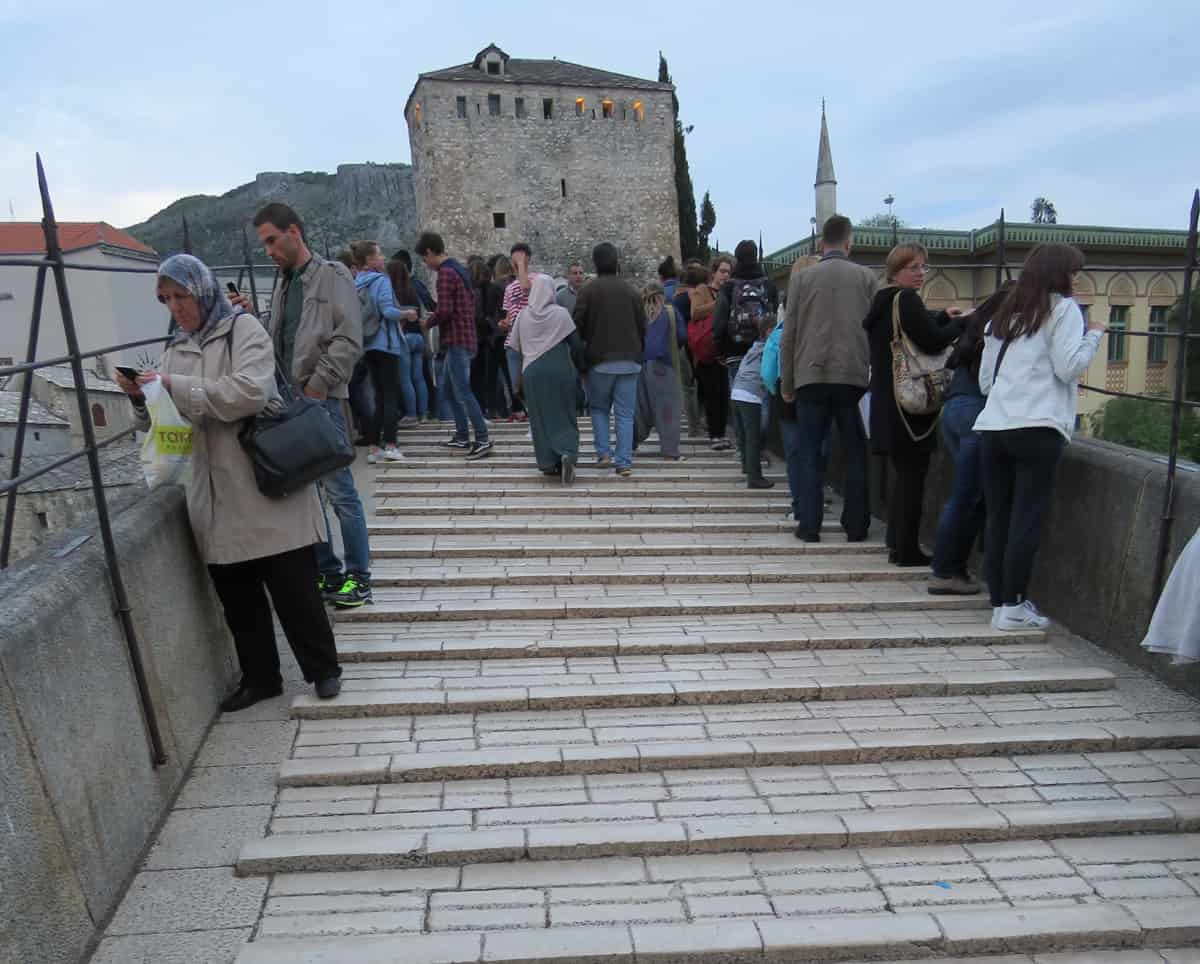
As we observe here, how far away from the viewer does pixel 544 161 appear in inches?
1719

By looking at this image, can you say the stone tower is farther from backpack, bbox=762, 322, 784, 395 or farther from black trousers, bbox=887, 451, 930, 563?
black trousers, bbox=887, 451, 930, 563

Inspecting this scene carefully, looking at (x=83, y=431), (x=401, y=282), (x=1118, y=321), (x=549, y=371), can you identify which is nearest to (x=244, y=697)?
(x=83, y=431)

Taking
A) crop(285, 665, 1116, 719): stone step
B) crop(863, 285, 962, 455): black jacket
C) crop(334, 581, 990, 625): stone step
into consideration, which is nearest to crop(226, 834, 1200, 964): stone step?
crop(285, 665, 1116, 719): stone step

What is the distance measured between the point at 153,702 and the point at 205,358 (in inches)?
50.6

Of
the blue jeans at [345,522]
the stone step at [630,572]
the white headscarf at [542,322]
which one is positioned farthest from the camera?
the white headscarf at [542,322]

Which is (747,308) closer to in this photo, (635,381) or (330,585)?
(635,381)

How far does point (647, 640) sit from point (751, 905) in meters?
1.72

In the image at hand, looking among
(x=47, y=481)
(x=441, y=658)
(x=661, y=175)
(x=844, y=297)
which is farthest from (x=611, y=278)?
(x=661, y=175)

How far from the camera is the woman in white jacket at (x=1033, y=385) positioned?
13.1ft

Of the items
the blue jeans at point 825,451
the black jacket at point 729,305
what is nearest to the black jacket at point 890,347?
the blue jeans at point 825,451

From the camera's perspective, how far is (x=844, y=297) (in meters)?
5.35

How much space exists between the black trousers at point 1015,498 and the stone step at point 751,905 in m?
1.56

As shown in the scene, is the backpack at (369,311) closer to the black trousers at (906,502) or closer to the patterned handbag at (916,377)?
the patterned handbag at (916,377)

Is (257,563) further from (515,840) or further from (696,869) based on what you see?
(696,869)
